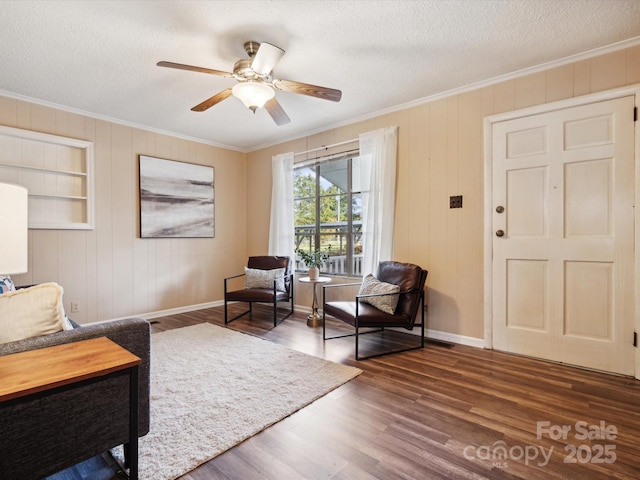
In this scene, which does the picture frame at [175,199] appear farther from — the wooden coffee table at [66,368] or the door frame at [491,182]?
the door frame at [491,182]

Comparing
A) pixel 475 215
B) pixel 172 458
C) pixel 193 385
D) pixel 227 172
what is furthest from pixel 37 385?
pixel 227 172

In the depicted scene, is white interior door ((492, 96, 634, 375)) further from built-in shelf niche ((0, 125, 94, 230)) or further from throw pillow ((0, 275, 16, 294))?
built-in shelf niche ((0, 125, 94, 230))

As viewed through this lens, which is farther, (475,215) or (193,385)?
(475,215)

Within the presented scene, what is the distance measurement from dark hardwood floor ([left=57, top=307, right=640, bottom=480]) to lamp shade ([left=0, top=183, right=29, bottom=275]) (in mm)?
1176

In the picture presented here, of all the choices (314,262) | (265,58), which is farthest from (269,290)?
(265,58)

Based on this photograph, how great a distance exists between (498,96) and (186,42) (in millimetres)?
2794

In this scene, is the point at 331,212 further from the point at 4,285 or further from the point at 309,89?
the point at 4,285

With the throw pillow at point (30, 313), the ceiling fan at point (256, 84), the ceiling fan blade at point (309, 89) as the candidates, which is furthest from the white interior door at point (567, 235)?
the throw pillow at point (30, 313)

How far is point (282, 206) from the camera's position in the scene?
4789 mm

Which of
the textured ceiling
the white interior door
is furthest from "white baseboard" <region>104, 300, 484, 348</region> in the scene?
the textured ceiling

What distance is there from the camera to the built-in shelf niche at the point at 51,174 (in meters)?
3.34

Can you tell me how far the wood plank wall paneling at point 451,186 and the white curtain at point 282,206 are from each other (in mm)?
1629

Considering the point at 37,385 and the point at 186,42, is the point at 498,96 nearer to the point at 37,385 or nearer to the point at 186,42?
the point at 186,42

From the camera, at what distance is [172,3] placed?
6.64ft
